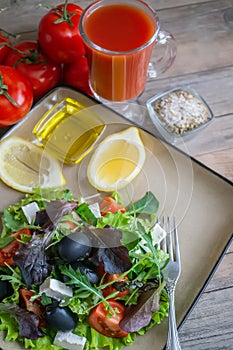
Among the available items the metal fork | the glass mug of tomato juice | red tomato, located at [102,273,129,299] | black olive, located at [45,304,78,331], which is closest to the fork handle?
the metal fork

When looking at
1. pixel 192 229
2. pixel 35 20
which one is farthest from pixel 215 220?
pixel 35 20

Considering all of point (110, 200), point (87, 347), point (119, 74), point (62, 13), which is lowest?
point (87, 347)

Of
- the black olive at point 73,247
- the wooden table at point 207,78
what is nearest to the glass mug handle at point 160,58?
the wooden table at point 207,78

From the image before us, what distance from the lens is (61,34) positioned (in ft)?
5.18

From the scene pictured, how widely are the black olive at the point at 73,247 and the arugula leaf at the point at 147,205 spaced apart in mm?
168

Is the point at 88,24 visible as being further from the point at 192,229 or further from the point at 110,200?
the point at 192,229

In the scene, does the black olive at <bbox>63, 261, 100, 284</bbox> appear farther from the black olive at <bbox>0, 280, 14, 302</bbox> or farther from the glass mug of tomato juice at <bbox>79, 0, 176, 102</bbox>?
the glass mug of tomato juice at <bbox>79, 0, 176, 102</bbox>

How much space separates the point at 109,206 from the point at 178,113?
0.38m

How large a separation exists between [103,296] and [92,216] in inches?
7.0

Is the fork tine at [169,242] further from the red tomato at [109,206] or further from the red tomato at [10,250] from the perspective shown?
the red tomato at [10,250]

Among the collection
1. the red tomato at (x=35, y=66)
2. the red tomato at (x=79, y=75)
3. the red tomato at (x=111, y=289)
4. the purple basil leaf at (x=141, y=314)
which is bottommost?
the purple basil leaf at (x=141, y=314)

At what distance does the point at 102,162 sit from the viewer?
152 centimetres

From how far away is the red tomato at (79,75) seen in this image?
165 centimetres

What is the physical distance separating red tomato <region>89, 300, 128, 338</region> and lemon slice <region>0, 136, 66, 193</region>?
1.14 feet
